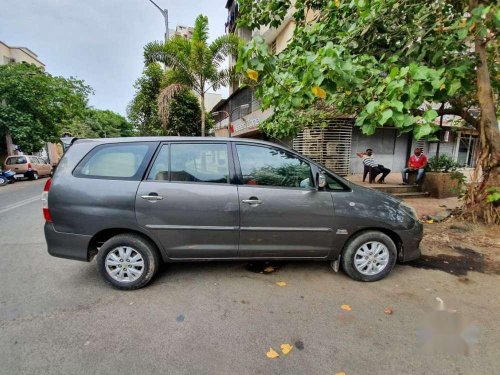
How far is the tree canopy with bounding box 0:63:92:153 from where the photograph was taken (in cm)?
1571

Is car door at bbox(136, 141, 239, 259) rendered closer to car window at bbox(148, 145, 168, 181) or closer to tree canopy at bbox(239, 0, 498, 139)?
car window at bbox(148, 145, 168, 181)

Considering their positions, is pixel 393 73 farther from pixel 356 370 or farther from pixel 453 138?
pixel 453 138

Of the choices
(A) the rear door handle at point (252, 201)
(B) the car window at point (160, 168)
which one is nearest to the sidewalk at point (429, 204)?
(A) the rear door handle at point (252, 201)

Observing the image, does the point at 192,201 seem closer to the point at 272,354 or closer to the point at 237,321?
the point at 237,321

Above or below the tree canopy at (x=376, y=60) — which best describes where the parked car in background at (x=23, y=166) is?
below

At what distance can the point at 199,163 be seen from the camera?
10.4ft

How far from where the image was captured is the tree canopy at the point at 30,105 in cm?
1571

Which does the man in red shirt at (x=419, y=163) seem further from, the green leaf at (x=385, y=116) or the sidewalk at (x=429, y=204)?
the green leaf at (x=385, y=116)

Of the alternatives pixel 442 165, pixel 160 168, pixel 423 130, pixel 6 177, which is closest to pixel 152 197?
pixel 160 168

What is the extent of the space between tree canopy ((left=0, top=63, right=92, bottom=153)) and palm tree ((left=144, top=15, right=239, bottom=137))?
33.3 feet

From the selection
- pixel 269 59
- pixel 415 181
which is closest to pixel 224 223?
pixel 269 59

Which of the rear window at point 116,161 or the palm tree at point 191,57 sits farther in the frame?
the palm tree at point 191,57

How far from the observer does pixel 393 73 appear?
3.05 meters

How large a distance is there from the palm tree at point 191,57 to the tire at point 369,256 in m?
9.97
